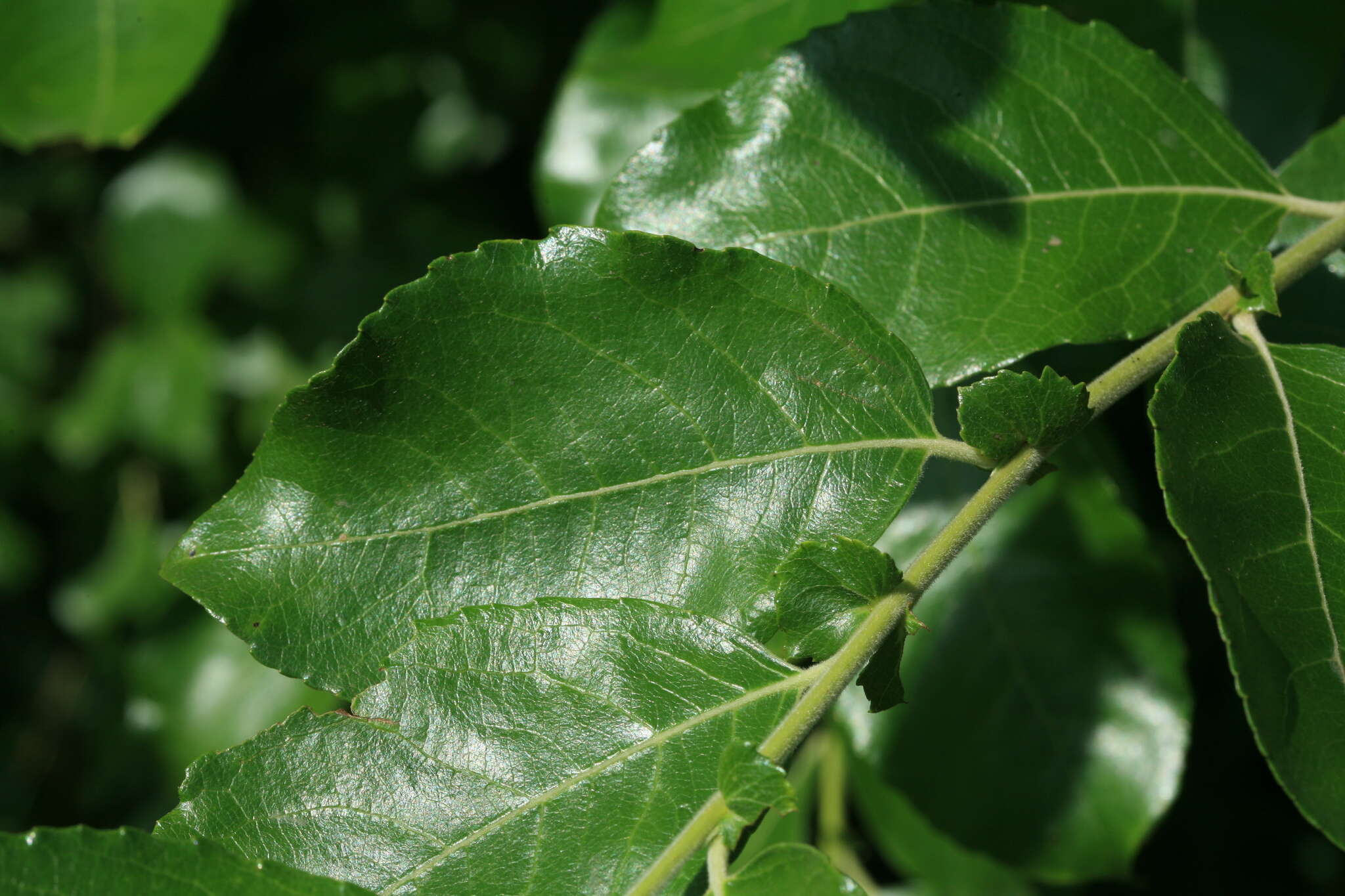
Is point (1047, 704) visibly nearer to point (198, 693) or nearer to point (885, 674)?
point (885, 674)

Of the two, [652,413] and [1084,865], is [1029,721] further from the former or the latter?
[652,413]

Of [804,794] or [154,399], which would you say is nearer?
[804,794]

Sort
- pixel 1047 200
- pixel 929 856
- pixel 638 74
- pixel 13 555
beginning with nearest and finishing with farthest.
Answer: pixel 1047 200 < pixel 638 74 < pixel 929 856 < pixel 13 555

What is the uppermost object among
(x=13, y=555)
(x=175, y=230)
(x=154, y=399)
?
(x=175, y=230)

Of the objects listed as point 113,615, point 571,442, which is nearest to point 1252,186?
point 571,442

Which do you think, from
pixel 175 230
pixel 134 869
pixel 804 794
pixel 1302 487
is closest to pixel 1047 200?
pixel 1302 487

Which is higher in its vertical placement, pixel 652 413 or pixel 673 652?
pixel 652 413

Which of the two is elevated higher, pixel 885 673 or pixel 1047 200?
pixel 1047 200

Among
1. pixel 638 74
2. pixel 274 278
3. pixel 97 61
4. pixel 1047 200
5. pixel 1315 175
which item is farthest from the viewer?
pixel 274 278
